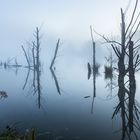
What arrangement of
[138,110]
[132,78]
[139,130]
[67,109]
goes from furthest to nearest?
1. [132,78]
2. [67,109]
3. [138,110]
4. [139,130]

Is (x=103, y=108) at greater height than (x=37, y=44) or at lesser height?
lesser

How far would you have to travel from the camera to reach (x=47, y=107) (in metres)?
12.6

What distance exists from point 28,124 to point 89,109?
11.7 feet

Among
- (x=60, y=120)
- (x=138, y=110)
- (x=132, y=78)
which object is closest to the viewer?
(x=60, y=120)

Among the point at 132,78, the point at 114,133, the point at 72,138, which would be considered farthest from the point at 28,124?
the point at 132,78

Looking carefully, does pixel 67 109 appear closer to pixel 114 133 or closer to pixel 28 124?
pixel 28 124

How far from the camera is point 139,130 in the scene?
321 inches

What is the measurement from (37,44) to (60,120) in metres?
35.6

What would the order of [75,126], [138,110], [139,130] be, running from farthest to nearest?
[138,110] < [75,126] < [139,130]

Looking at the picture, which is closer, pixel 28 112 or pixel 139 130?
pixel 139 130

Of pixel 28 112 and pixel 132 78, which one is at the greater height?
pixel 132 78

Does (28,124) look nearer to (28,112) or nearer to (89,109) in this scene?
(28,112)

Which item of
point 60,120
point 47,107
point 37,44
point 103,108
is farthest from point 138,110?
point 37,44

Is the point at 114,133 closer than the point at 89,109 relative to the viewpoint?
Yes
